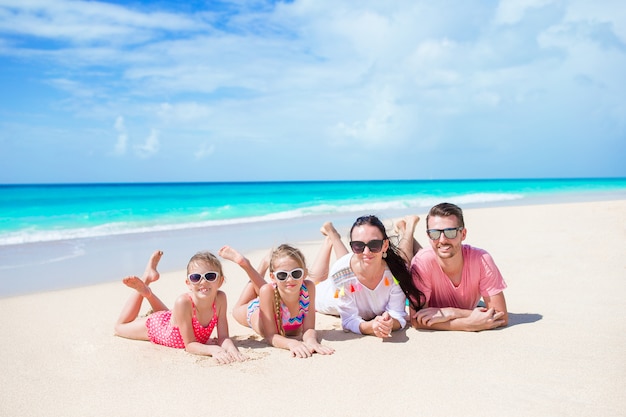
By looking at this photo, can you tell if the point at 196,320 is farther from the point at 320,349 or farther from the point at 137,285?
the point at 320,349

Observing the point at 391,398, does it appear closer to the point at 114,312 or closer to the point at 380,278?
the point at 380,278

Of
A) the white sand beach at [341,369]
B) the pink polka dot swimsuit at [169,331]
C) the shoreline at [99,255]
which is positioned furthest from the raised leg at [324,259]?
the shoreline at [99,255]

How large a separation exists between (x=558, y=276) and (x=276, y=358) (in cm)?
467

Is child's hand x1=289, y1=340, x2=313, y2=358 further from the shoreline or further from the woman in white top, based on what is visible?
the shoreline

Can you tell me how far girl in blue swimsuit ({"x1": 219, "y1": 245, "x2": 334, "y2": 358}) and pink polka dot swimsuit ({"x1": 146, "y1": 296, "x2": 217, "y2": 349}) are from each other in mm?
482

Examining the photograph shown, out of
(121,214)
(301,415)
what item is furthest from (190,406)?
(121,214)

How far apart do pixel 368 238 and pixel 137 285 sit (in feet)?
7.20

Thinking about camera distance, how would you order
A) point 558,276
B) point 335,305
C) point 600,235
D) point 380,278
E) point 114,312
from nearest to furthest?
point 380,278 → point 335,305 → point 114,312 → point 558,276 → point 600,235

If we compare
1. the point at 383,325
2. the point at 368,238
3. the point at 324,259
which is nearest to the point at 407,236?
the point at 324,259

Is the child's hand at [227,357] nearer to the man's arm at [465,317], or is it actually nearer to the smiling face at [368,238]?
the smiling face at [368,238]

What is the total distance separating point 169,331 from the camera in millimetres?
4852

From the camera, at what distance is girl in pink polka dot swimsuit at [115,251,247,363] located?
459 cm

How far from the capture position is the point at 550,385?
3.61 metres

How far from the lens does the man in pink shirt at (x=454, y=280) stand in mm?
4879
